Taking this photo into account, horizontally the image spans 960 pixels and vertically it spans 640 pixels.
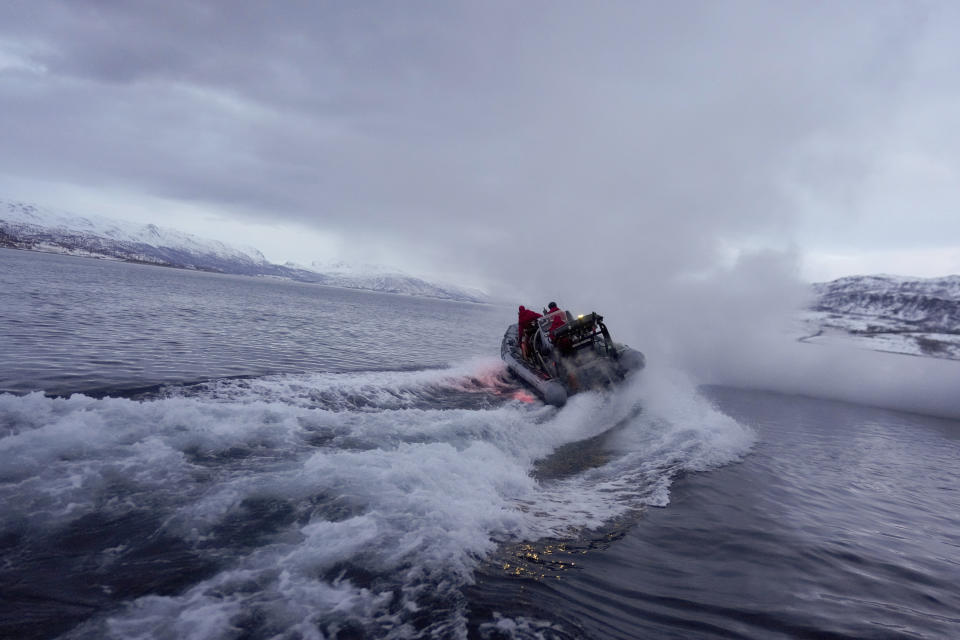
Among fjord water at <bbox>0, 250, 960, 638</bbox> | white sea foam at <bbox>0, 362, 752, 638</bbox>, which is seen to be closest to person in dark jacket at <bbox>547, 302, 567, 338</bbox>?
fjord water at <bbox>0, 250, 960, 638</bbox>

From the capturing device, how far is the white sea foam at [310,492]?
595cm

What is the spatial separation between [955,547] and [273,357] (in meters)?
29.2

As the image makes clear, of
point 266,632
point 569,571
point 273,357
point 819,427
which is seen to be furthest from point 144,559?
point 819,427

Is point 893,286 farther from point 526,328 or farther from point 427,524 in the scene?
point 427,524

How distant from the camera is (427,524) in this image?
7992 mm

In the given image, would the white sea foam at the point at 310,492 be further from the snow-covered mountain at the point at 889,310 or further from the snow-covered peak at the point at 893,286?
the snow-covered peak at the point at 893,286

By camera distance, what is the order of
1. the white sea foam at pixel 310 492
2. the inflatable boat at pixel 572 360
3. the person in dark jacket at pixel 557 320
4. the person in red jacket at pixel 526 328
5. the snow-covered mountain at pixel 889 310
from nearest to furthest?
the white sea foam at pixel 310 492 → the inflatable boat at pixel 572 360 → the person in dark jacket at pixel 557 320 → the person in red jacket at pixel 526 328 → the snow-covered mountain at pixel 889 310

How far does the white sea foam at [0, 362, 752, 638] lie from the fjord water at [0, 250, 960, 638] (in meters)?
0.05

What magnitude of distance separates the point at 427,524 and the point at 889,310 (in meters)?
197

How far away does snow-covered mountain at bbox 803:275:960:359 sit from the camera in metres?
90.7

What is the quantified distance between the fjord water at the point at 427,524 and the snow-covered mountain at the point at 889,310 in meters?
87.5

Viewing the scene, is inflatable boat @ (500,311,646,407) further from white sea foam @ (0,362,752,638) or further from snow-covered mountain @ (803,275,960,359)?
snow-covered mountain @ (803,275,960,359)

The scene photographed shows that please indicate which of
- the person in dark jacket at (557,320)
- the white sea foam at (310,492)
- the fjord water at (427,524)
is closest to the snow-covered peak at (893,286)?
the person in dark jacket at (557,320)

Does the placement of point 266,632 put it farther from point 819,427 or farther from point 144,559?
point 819,427
